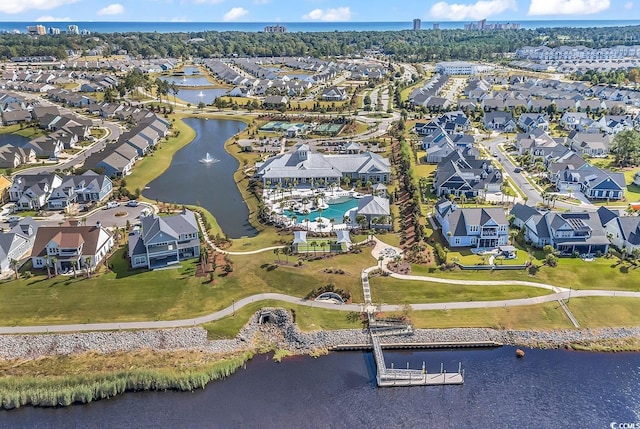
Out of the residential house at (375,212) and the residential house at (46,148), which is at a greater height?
the residential house at (46,148)

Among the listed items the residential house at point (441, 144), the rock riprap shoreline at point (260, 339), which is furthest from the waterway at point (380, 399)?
the residential house at point (441, 144)

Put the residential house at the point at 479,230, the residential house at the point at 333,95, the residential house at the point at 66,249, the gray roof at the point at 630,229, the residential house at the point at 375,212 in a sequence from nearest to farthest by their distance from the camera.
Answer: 1. the residential house at the point at 66,249
2. the gray roof at the point at 630,229
3. the residential house at the point at 479,230
4. the residential house at the point at 375,212
5. the residential house at the point at 333,95

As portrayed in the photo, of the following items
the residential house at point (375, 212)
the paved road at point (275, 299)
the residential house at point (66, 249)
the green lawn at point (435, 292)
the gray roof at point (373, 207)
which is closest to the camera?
the paved road at point (275, 299)

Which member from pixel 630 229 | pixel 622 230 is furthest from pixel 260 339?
pixel 630 229

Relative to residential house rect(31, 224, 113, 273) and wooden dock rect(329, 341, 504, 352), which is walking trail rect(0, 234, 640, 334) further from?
residential house rect(31, 224, 113, 273)

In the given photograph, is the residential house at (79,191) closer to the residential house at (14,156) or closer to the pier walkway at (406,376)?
the residential house at (14,156)

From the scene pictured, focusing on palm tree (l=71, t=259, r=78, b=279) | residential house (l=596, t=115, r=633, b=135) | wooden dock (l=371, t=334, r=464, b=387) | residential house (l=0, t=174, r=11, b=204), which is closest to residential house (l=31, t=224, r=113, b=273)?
palm tree (l=71, t=259, r=78, b=279)

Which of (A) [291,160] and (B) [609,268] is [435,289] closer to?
(B) [609,268]

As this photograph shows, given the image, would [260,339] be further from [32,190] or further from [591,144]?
[591,144]
